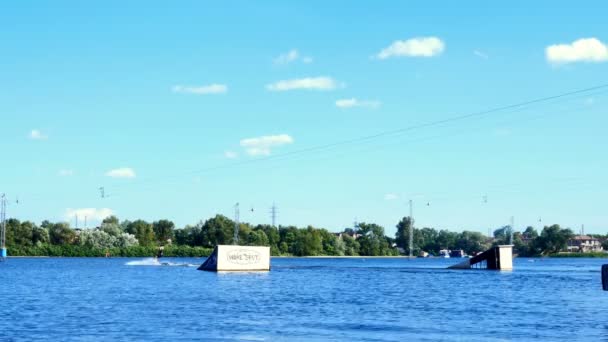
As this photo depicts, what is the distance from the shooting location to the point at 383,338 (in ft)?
128

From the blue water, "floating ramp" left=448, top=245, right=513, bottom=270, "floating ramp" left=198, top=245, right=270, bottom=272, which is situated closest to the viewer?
the blue water

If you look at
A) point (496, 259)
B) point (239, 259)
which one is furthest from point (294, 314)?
point (496, 259)

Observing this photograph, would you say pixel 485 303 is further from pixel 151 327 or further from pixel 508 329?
pixel 151 327

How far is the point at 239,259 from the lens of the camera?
375 ft

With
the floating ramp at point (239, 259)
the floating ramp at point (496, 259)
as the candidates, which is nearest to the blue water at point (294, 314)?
the floating ramp at point (239, 259)

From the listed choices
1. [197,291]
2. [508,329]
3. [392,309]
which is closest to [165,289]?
[197,291]

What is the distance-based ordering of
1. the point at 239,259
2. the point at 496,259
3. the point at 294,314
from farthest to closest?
the point at 496,259, the point at 239,259, the point at 294,314

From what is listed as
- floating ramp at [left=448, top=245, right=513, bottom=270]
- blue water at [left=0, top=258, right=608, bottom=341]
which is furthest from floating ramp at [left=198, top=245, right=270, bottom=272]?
Result: floating ramp at [left=448, top=245, right=513, bottom=270]

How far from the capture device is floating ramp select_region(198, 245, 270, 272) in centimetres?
11431

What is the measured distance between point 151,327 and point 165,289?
34.8m

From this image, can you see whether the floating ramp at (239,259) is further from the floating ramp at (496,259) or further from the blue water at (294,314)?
the floating ramp at (496,259)

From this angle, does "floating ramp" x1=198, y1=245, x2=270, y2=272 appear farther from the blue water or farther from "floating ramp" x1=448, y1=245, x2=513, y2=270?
"floating ramp" x1=448, y1=245, x2=513, y2=270

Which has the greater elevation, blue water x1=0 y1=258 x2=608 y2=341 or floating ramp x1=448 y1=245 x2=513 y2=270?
floating ramp x1=448 y1=245 x2=513 y2=270

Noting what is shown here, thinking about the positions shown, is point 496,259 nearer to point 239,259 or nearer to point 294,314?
point 239,259
